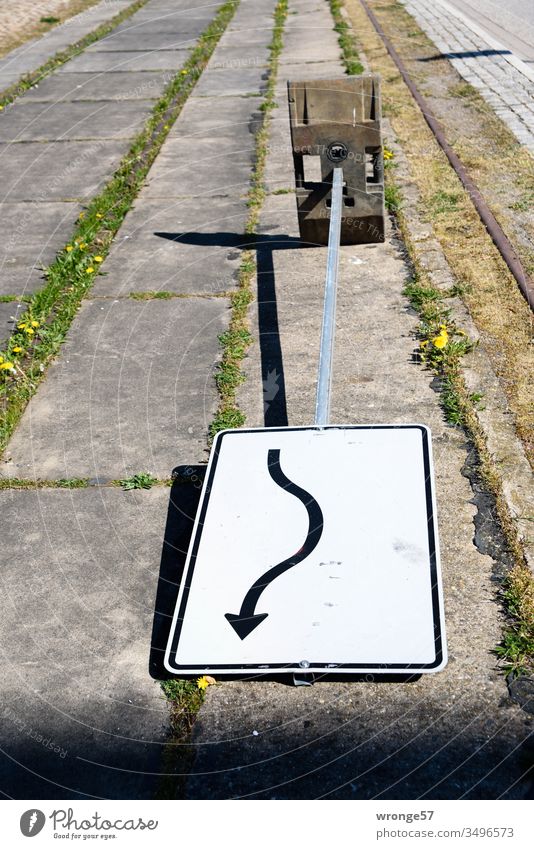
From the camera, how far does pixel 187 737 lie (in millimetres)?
2629

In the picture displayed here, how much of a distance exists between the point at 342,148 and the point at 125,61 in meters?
7.66

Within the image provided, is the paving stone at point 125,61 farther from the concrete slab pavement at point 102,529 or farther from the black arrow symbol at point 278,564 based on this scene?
the black arrow symbol at point 278,564

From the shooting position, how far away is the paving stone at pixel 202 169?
7273 mm

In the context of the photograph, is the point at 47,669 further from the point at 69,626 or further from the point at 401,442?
the point at 401,442

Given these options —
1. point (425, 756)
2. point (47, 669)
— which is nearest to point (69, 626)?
point (47, 669)

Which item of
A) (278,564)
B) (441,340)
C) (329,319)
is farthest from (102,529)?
(441,340)

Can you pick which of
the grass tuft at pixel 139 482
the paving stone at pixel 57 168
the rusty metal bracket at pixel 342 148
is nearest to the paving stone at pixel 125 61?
the paving stone at pixel 57 168

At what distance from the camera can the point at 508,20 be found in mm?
13445

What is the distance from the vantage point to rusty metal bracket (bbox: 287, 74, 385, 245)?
5.53m

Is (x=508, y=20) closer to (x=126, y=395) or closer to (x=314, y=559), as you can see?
(x=126, y=395)

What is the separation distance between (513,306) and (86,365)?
2487mm

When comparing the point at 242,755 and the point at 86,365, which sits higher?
the point at 86,365

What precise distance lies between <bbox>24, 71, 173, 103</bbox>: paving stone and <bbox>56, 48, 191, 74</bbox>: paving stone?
239mm

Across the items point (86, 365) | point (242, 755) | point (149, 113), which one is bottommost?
point (242, 755)
